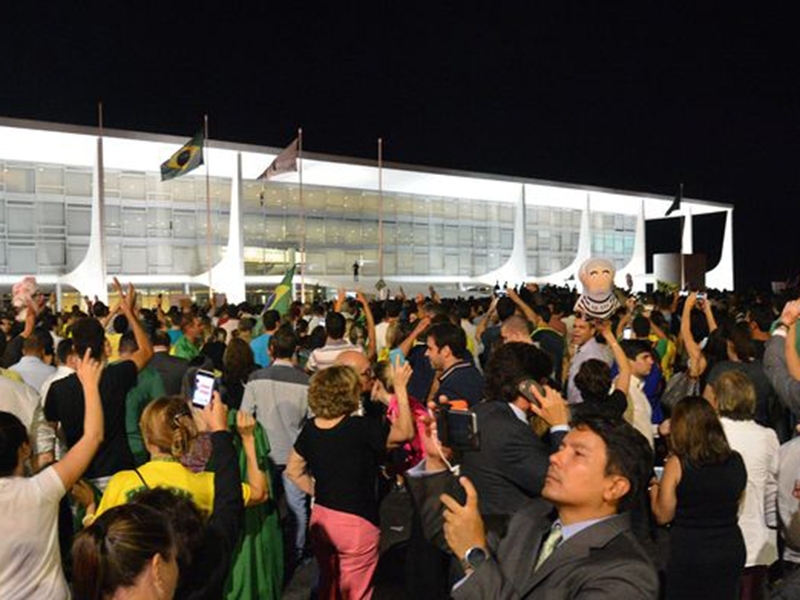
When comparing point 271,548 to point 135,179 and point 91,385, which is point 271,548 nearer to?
point 91,385

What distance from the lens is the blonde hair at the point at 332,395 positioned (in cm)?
484

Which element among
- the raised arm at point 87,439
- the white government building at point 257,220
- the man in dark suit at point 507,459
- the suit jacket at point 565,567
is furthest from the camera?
the white government building at point 257,220

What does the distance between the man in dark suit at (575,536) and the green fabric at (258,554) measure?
201 centimetres

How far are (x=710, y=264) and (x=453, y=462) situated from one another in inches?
4260

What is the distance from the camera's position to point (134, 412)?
6504 millimetres

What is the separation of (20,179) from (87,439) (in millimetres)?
37796

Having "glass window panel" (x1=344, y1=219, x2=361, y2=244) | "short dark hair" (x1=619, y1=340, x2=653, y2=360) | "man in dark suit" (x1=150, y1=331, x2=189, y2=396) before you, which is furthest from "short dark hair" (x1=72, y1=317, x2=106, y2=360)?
"glass window panel" (x1=344, y1=219, x2=361, y2=244)

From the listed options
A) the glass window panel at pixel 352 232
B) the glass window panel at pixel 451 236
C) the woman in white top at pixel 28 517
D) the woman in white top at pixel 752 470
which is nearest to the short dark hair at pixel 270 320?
the woman in white top at pixel 752 470

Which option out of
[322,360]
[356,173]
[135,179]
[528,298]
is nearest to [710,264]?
[356,173]

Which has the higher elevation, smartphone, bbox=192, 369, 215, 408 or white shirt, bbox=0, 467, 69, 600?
smartphone, bbox=192, 369, 215, 408

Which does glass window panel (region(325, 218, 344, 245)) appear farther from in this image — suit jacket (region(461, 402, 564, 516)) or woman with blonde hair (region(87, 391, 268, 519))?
suit jacket (region(461, 402, 564, 516))

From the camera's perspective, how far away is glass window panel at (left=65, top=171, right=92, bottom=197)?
38.4 metres

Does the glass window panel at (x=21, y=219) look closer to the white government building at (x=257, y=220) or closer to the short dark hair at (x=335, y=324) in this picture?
the white government building at (x=257, y=220)

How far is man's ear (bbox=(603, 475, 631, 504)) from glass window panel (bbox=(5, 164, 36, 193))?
39.3 metres
